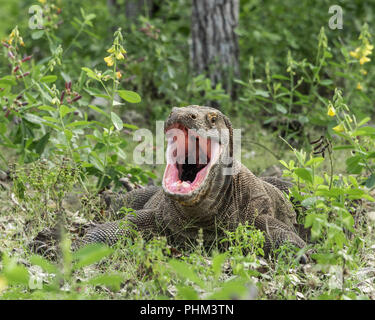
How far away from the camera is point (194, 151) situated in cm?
441

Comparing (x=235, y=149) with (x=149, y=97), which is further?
(x=149, y=97)

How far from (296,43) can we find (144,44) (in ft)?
8.38

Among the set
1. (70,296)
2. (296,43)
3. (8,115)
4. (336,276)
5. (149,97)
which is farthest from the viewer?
(296,43)

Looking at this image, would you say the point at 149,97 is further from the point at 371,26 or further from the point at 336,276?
the point at 336,276

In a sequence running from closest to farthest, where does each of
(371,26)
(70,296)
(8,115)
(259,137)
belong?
(70,296)
(8,115)
(259,137)
(371,26)

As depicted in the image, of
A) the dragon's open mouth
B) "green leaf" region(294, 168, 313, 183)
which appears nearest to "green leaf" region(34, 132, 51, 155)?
the dragon's open mouth

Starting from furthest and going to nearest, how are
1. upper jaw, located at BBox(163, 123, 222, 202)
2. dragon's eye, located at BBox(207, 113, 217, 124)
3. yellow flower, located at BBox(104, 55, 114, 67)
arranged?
1. yellow flower, located at BBox(104, 55, 114, 67)
2. dragon's eye, located at BBox(207, 113, 217, 124)
3. upper jaw, located at BBox(163, 123, 222, 202)

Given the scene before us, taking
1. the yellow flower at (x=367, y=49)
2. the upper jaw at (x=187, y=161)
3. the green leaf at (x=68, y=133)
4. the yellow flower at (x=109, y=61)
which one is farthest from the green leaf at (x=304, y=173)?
the yellow flower at (x=367, y=49)

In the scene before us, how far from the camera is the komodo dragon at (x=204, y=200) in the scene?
405 centimetres

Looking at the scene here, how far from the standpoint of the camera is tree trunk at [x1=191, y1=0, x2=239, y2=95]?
26.9ft

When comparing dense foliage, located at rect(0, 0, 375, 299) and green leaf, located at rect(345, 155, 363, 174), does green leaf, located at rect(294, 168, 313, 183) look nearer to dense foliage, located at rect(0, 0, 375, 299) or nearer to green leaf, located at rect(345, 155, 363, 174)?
dense foliage, located at rect(0, 0, 375, 299)
